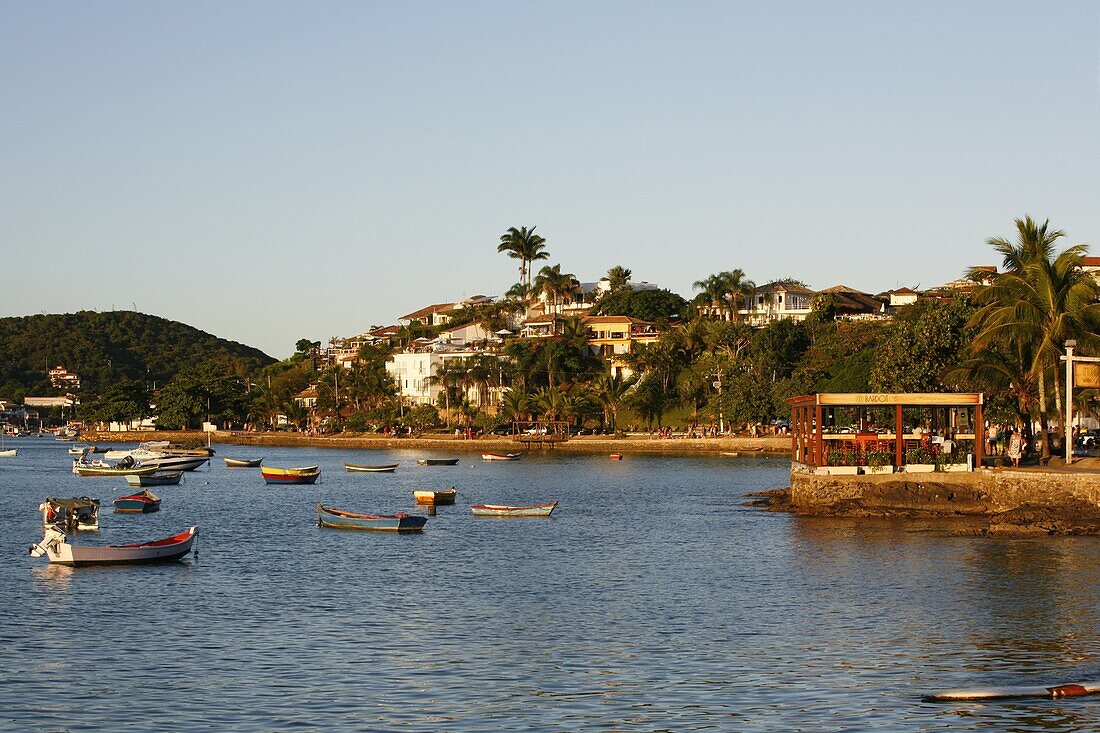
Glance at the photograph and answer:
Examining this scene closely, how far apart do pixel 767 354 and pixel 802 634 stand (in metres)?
110

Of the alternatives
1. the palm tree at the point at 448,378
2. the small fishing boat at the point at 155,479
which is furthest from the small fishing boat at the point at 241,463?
the palm tree at the point at 448,378

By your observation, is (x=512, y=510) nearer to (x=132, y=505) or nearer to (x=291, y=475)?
(x=132, y=505)

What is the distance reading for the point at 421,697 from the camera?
23.9 m

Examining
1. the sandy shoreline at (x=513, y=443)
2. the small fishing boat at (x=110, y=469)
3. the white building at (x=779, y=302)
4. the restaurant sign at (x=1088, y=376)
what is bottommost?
the small fishing boat at (x=110, y=469)

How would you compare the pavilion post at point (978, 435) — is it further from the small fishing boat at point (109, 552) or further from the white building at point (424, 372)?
the white building at point (424, 372)

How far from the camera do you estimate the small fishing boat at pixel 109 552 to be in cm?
4159

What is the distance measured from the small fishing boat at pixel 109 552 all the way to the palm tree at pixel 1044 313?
37035 mm

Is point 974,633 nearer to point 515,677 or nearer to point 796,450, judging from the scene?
point 515,677

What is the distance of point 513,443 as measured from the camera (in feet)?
501

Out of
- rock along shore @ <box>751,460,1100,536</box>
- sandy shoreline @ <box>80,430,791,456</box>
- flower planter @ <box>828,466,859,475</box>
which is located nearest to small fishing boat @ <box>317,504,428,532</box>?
rock along shore @ <box>751,460,1100,536</box>

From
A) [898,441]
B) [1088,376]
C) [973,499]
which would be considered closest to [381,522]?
[898,441]

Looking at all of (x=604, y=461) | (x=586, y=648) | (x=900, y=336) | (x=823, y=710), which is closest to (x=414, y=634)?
(x=586, y=648)

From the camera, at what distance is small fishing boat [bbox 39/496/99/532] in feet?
173

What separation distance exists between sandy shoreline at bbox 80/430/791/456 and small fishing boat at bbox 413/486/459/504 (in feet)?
200
